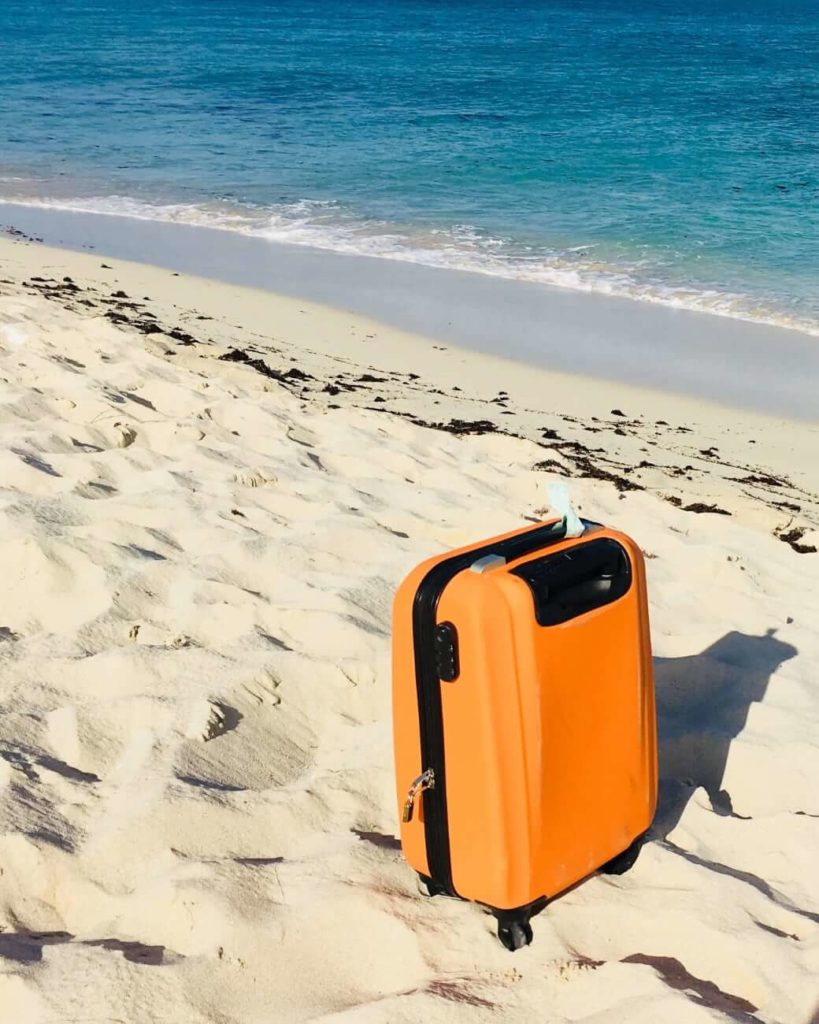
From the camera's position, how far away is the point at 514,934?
2180 mm

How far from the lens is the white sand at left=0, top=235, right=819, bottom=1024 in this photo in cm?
209

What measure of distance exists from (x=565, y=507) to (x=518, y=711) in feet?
1.55

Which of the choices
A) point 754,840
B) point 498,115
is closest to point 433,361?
point 754,840

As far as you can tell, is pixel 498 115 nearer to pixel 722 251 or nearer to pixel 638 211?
pixel 638 211

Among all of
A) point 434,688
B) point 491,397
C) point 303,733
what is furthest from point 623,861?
point 491,397

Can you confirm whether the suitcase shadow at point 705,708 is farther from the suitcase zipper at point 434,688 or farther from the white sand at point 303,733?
the suitcase zipper at point 434,688

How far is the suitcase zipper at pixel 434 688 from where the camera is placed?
6.93ft

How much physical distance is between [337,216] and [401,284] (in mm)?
3742

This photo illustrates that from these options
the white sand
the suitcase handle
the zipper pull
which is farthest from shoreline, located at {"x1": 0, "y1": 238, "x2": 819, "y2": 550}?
the zipper pull

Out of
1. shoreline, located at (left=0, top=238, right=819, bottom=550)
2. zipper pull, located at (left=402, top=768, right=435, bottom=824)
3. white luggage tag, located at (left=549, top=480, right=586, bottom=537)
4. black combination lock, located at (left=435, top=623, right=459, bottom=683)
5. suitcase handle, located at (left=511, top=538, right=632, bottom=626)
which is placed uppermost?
white luggage tag, located at (left=549, top=480, right=586, bottom=537)

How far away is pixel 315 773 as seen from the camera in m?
2.82

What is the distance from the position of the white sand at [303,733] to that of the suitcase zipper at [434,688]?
158 mm

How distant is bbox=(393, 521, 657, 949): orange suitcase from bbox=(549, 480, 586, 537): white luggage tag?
18 millimetres

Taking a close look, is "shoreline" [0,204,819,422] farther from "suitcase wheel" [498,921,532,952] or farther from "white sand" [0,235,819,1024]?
"suitcase wheel" [498,921,532,952]
